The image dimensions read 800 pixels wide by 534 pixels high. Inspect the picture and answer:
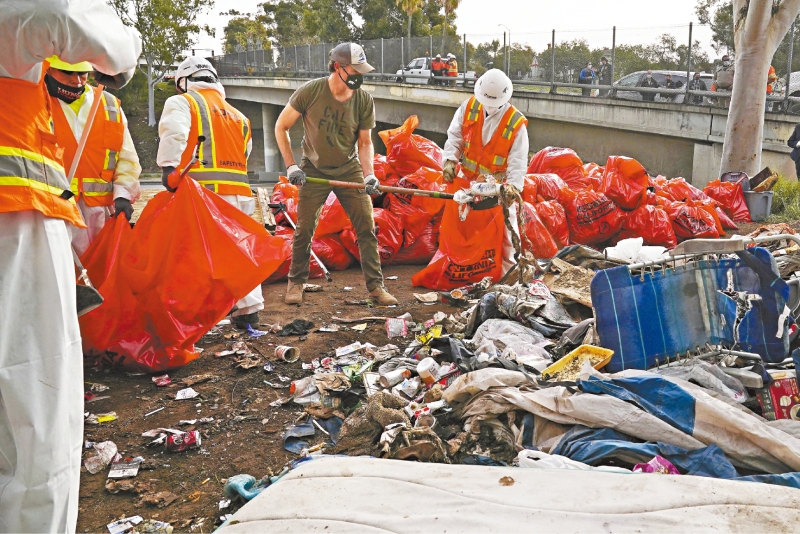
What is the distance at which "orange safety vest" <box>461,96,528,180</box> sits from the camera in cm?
552

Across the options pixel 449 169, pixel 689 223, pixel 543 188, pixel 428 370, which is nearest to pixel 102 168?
pixel 428 370

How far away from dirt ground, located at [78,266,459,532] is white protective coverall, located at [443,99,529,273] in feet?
3.27

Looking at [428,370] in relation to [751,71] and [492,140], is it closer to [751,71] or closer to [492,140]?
[492,140]

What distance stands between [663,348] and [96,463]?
99.5 inches

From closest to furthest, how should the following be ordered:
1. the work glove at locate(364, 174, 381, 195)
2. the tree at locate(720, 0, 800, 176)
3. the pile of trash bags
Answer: the work glove at locate(364, 174, 381, 195), the pile of trash bags, the tree at locate(720, 0, 800, 176)

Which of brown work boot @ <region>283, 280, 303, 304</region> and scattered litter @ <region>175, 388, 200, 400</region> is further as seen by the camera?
brown work boot @ <region>283, 280, 303, 304</region>

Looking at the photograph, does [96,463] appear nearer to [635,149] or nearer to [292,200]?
[292,200]

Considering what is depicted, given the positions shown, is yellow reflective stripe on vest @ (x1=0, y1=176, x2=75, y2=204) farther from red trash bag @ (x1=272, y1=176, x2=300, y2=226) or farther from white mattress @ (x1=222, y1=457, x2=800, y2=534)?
red trash bag @ (x1=272, y1=176, x2=300, y2=226)

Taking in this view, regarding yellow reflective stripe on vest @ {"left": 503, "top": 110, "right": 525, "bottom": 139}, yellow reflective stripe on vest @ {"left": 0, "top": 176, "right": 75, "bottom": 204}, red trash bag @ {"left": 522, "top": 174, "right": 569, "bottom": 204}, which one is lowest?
red trash bag @ {"left": 522, "top": 174, "right": 569, "bottom": 204}

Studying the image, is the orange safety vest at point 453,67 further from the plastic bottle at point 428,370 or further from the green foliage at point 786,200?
the plastic bottle at point 428,370

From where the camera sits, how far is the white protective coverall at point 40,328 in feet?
6.42

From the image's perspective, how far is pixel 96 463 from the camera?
3080 millimetres

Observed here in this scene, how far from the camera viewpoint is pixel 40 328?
6.88 feet

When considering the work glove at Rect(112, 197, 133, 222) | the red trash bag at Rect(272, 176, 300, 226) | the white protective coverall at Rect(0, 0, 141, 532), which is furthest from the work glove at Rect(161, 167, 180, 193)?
the red trash bag at Rect(272, 176, 300, 226)
